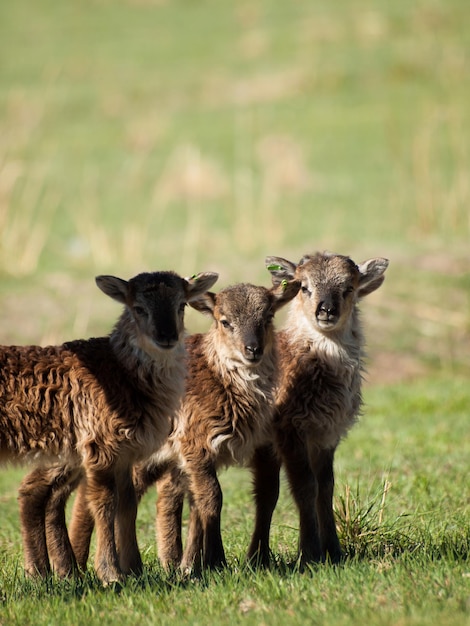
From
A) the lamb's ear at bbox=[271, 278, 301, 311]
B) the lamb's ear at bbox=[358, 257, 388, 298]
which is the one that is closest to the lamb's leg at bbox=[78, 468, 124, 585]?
the lamb's ear at bbox=[271, 278, 301, 311]

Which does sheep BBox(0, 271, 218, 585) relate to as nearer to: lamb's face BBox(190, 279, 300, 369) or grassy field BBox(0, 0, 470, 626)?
lamb's face BBox(190, 279, 300, 369)

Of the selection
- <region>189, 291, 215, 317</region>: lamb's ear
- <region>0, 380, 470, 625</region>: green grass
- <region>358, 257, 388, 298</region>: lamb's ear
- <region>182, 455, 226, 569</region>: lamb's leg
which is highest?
<region>358, 257, 388, 298</region>: lamb's ear

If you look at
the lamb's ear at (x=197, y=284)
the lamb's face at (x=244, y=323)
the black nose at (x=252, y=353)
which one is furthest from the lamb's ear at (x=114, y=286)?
the black nose at (x=252, y=353)

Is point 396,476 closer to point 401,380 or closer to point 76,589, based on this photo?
point 76,589

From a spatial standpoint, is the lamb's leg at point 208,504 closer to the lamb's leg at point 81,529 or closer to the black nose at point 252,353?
the black nose at point 252,353

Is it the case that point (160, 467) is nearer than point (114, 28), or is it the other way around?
point (160, 467)

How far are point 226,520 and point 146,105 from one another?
1051 inches

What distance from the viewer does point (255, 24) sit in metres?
41.8

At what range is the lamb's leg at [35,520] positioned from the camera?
22.5 feet

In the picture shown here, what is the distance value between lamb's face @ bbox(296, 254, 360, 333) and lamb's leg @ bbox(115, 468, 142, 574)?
5.65 feet

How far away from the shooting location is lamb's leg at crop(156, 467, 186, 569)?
24.1 ft

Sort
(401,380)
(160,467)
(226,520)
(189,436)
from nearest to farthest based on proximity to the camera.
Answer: (189,436) → (160,467) → (226,520) → (401,380)

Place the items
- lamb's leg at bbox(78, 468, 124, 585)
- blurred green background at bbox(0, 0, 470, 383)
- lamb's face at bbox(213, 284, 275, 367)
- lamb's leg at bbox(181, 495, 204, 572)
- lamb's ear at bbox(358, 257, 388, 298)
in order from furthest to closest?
blurred green background at bbox(0, 0, 470, 383) < lamb's ear at bbox(358, 257, 388, 298) < lamb's leg at bbox(181, 495, 204, 572) < lamb's face at bbox(213, 284, 275, 367) < lamb's leg at bbox(78, 468, 124, 585)

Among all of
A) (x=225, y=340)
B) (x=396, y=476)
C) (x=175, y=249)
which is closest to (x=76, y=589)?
(x=225, y=340)
